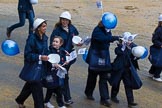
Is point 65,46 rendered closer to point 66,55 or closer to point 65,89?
point 66,55

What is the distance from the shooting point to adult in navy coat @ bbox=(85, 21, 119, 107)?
7648 millimetres

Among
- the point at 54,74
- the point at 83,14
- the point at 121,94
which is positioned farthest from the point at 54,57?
the point at 83,14

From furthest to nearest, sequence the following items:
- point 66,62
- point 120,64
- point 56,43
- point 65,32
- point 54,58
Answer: point 120,64
point 65,32
point 66,62
point 56,43
point 54,58

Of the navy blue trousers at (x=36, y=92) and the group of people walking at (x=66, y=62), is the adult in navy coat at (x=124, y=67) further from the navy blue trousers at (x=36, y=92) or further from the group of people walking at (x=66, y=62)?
the navy blue trousers at (x=36, y=92)

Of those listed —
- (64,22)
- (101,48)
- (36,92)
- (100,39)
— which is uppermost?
(64,22)

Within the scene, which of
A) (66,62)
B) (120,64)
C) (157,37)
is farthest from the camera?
(157,37)

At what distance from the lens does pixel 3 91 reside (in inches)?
328

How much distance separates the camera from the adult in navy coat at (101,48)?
7.65 meters

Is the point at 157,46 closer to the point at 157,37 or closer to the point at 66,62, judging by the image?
the point at 157,37

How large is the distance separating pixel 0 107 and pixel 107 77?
2036mm

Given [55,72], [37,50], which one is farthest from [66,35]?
[37,50]

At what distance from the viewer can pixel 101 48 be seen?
25.7ft

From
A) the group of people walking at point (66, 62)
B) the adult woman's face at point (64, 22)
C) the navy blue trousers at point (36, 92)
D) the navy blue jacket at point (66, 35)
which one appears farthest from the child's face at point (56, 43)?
the navy blue trousers at point (36, 92)

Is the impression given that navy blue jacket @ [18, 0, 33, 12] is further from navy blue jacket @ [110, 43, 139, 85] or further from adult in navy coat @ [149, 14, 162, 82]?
navy blue jacket @ [110, 43, 139, 85]
